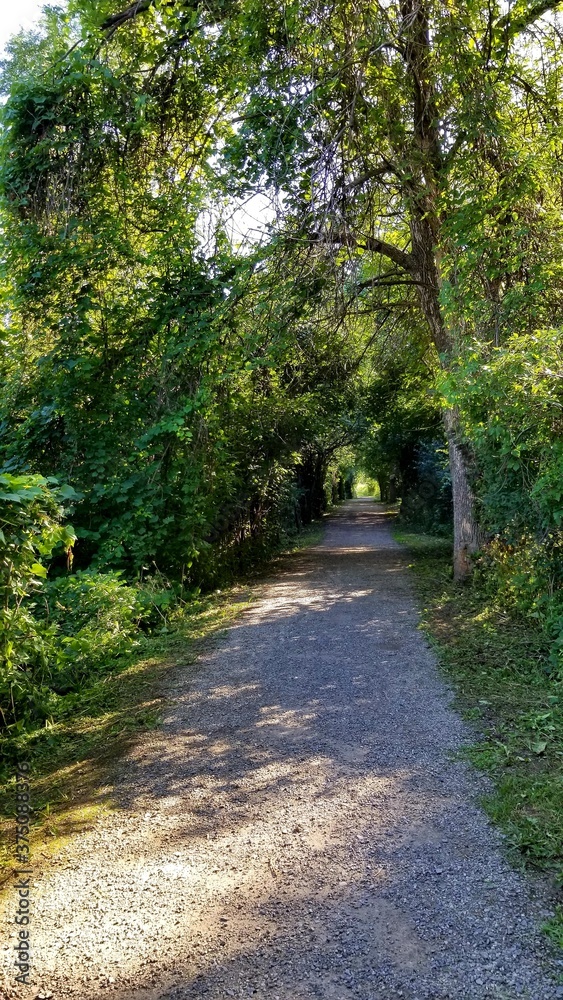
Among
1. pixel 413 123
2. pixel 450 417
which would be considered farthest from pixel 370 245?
pixel 450 417

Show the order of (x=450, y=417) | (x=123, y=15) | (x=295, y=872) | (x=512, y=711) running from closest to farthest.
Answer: (x=295, y=872), (x=512, y=711), (x=123, y=15), (x=450, y=417)

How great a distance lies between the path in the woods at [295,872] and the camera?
2.31 m

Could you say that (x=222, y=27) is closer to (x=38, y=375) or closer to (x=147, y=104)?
(x=147, y=104)

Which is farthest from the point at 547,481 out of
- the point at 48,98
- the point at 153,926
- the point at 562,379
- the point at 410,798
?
the point at 48,98

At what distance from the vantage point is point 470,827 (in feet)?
10.6

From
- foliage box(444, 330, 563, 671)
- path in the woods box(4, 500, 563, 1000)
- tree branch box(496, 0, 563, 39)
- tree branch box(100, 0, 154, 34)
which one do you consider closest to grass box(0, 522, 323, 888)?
path in the woods box(4, 500, 563, 1000)

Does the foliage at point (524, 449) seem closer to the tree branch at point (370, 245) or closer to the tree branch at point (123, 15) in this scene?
the tree branch at point (370, 245)

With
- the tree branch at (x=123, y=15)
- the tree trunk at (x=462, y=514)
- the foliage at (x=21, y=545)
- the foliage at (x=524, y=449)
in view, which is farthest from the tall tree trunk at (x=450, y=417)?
the foliage at (x=21, y=545)

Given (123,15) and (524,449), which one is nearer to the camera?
(524,449)

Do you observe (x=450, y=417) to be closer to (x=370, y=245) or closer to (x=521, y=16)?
(x=370, y=245)

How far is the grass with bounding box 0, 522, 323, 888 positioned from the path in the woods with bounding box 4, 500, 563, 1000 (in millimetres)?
189

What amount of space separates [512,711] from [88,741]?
3370mm

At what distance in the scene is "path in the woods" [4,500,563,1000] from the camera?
231 centimetres

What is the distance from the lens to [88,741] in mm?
4637
